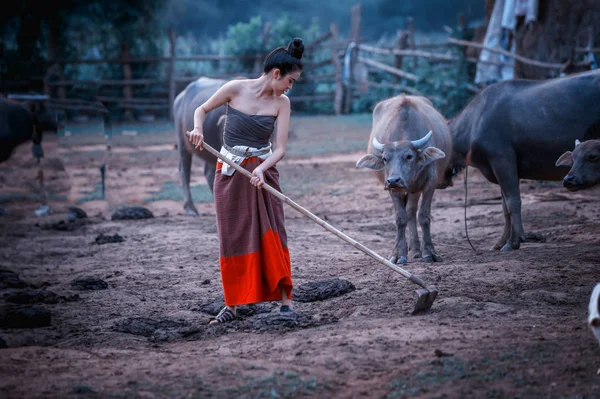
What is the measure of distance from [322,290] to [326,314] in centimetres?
47

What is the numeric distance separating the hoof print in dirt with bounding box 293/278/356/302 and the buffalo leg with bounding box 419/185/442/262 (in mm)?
1333

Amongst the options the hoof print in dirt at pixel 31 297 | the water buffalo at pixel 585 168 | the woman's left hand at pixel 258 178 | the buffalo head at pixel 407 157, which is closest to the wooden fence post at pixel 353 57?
the buffalo head at pixel 407 157

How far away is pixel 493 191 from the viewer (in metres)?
10.2

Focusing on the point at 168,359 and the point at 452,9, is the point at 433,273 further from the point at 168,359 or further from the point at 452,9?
the point at 452,9

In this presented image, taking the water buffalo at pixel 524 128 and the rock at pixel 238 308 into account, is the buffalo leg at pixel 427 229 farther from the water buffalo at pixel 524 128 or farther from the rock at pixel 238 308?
the rock at pixel 238 308

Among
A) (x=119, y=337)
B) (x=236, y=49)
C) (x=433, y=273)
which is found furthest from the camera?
(x=236, y=49)

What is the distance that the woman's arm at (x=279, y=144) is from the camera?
4637 mm

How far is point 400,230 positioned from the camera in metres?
6.71

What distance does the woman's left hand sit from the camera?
459cm

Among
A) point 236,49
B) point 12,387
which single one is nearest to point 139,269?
point 12,387

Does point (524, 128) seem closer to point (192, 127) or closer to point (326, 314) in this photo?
point (326, 314)

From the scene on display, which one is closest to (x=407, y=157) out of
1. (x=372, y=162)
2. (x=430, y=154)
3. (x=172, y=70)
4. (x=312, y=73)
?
(x=430, y=154)

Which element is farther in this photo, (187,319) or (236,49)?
(236,49)

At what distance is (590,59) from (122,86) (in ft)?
52.2
